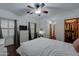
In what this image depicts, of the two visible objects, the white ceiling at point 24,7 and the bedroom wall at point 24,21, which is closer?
the white ceiling at point 24,7

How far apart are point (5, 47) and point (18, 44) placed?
159 mm

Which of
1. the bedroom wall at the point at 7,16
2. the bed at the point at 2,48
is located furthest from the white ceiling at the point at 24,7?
the bed at the point at 2,48

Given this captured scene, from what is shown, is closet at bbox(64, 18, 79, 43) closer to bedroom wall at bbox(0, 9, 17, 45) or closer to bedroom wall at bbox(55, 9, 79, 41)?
bedroom wall at bbox(55, 9, 79, 41)

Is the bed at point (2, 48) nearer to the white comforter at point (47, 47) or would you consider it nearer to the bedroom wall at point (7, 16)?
the bedroom wall at point (7, 16)

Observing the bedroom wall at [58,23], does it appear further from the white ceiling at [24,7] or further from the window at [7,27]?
the window at [7,27]

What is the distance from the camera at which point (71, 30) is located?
111 centimetres

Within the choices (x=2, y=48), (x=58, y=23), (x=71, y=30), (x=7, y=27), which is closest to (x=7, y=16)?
(x=7, y=27)

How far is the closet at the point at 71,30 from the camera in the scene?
105 centimetres

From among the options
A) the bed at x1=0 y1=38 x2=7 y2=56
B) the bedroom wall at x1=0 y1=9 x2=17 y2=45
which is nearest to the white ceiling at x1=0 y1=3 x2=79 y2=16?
the bedroom wall at x1=0 y1=9 x2=17 y2=45

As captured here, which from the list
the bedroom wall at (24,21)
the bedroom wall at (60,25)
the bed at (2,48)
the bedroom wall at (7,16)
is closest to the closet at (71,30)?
the bedroom wall at (60,25)

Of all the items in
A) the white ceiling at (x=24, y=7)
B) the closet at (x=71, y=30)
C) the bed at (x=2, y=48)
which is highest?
the white ceiling at (x=24, y=7)

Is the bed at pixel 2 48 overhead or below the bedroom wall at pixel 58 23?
below

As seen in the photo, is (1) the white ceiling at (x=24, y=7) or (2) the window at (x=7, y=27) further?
(2) the window at (x=7, y=27)

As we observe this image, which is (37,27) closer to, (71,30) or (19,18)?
(19,18)
